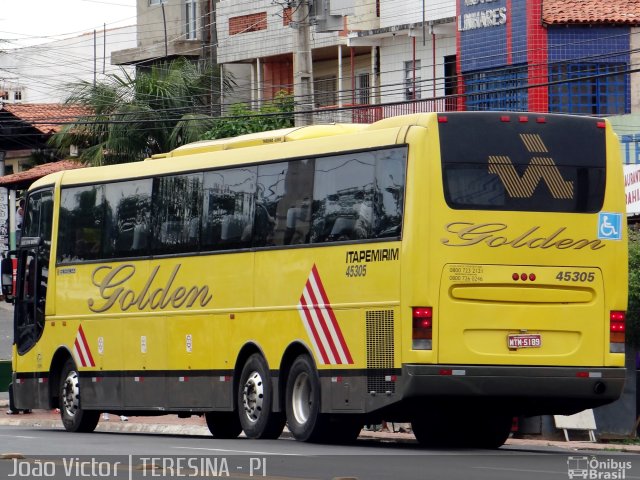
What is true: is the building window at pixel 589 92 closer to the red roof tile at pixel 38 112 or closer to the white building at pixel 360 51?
the white building at pixel 360 51

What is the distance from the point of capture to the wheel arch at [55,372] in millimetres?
25125

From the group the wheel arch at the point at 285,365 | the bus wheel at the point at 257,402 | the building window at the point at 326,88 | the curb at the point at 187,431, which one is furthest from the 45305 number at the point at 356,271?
the building window at the point at 326,88

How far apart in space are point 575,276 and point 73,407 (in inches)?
366

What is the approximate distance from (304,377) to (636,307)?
299 inches

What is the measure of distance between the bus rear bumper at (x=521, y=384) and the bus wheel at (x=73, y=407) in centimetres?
807

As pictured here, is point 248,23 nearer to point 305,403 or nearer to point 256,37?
point 256,37

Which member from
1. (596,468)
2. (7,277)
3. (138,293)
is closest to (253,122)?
(7,277)

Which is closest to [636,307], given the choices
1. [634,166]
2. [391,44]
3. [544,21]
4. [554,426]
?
[554,426]

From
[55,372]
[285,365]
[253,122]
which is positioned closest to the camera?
[285,365]

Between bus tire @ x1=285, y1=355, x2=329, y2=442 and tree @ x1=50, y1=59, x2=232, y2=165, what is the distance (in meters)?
26.1

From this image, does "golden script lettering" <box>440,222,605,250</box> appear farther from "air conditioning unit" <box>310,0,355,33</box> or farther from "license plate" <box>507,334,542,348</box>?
"air conditioning unit" <box>310,0,355,33</box>

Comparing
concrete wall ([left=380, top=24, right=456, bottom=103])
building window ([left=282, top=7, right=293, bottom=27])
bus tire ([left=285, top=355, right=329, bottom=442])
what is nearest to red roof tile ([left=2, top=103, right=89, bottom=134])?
building window ([left=282, top=7, right=293, bottom=27])

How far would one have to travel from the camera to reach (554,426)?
24.0m

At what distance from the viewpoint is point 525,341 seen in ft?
59.7
